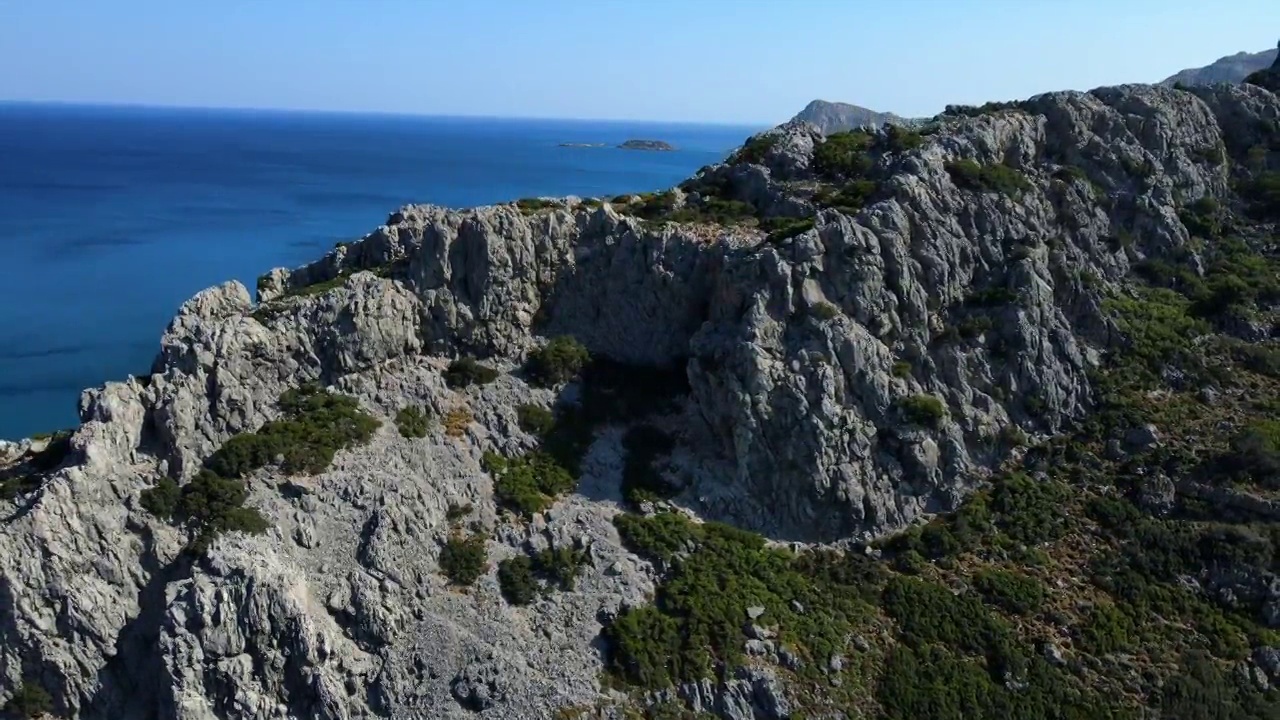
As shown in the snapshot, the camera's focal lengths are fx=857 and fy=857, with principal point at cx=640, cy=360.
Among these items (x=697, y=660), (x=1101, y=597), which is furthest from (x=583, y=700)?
(x=1101, y=597)

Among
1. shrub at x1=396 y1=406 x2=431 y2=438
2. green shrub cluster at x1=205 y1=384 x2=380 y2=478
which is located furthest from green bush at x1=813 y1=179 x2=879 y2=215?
green shrub cluster at x1=205 y1=384 x2=380 y2=478

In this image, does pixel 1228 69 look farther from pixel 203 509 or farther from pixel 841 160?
pixel 203 509

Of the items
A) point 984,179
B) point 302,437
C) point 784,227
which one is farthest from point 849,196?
point 302,437

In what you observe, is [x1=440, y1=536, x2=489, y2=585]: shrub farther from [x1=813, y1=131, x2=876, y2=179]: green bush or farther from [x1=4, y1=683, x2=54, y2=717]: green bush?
[x1=813, y1=131, x2=876, y2=179]: green bush

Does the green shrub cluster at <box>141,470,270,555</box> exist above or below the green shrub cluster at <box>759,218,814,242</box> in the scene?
below

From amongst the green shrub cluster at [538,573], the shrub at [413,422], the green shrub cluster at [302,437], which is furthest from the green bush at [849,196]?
the green shrub cluster at [302,437]

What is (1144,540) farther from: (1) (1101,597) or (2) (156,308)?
(2) (156,308)
